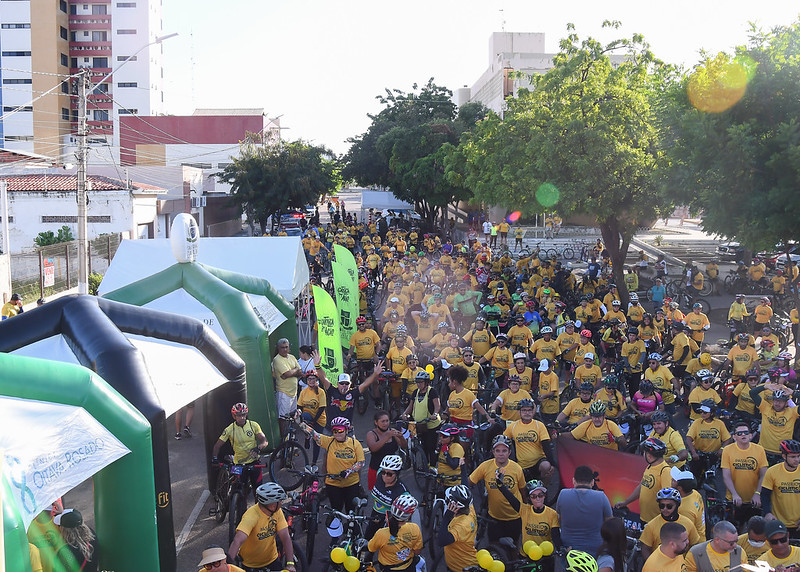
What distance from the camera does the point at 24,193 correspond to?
108 feet

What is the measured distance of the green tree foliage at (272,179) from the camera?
49156 mm

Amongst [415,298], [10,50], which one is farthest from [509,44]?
[415,298]

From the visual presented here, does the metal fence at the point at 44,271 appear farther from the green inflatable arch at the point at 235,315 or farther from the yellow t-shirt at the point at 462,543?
the yellow t-shirt at the point at 462,543

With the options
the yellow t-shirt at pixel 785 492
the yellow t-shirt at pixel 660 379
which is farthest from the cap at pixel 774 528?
the yellow t-shirt at pixel 660 379

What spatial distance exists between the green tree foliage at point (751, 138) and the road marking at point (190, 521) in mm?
10446

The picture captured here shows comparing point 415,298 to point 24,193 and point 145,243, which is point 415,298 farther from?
point 24,193

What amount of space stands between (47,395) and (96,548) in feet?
5.26

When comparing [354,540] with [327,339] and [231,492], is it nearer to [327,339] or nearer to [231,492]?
[231,492]

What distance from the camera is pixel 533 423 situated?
30.3 ft

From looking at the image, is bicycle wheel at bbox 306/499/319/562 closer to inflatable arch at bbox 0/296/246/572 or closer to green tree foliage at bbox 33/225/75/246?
inflatable arch at bbox 0/296/246/572

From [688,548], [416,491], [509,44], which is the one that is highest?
[509,44]

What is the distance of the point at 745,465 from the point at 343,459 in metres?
4.28

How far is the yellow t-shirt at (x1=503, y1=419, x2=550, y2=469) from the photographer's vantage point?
9.18m

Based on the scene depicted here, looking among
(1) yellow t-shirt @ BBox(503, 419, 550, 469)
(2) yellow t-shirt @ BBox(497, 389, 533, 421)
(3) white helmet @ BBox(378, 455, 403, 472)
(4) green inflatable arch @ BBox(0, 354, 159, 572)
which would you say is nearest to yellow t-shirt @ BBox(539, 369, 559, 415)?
(2) yellow t-shirt @ BBox(497, 389, 533, 421)
